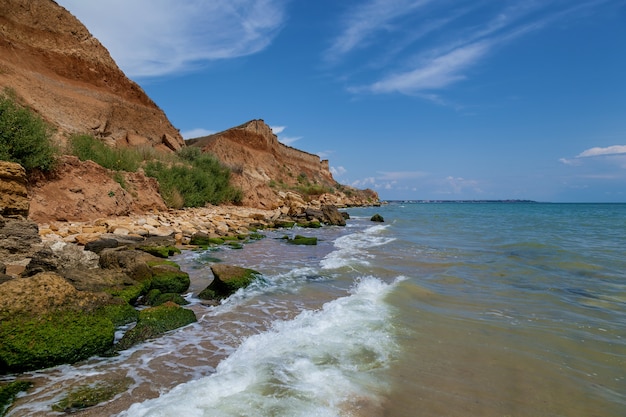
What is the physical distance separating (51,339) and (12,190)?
6.43 metres

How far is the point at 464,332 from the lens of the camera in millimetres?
5012

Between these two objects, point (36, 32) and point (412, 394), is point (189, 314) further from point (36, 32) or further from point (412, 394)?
point (36, 32)

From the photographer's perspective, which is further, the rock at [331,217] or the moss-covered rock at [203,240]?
the rock at [331,217]

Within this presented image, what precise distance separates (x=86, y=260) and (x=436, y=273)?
26.4 feet

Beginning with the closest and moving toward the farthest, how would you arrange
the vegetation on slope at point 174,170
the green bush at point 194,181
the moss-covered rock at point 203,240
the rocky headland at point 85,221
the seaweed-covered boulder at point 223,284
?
the rocky headland at point 85,221
the seaweed-covered boulder at point 223,284
the moss-covered rock at point 203,240
the vegetation on slope at point 174,170
the green bush at point 194,181

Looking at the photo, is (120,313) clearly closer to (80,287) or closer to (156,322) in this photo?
(156,322)

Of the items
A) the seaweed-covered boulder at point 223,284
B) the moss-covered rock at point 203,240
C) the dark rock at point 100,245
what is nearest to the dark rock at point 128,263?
the seaweed-covered boulder at point 223,284

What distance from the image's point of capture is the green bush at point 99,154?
15.6 metres

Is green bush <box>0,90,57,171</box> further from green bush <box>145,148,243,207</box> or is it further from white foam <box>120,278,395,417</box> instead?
white foam <box>120,278,395,417</box>

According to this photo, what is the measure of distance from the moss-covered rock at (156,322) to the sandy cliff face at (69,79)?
738 inches

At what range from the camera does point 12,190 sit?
27.0 feet

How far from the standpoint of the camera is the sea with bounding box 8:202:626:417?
3209mm

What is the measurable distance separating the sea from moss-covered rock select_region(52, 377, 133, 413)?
62 mm

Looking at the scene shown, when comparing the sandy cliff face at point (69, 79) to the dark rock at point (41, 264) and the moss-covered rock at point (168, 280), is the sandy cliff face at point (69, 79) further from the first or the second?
the moss-covered rock at point (168, 280)
